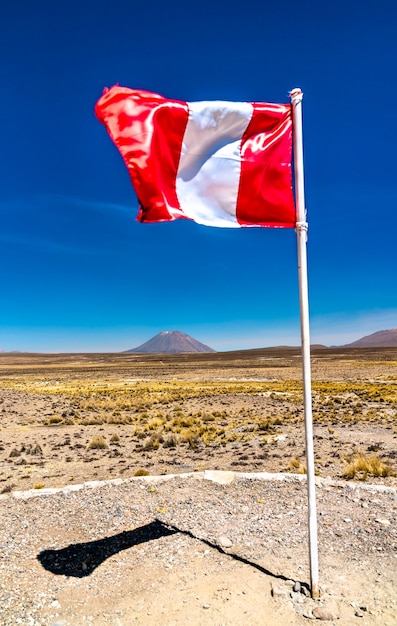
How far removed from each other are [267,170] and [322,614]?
194 inches

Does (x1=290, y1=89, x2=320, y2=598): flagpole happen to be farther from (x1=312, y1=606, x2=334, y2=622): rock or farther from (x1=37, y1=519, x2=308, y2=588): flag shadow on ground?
(x1=37, y1=519, x2=308, y2=588): flag shadow on ground

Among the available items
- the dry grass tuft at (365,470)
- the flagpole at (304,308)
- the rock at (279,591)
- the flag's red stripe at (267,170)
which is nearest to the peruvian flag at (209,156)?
the flag's red stripe at (267,170)

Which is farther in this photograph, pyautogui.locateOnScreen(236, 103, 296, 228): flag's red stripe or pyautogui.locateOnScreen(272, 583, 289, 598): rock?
pyautogui.locateOnScreen(236, 103, 296, 228): flag's red stripe

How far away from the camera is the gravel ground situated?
15.9 ft

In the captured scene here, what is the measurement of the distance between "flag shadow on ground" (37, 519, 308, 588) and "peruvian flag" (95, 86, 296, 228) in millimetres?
4545

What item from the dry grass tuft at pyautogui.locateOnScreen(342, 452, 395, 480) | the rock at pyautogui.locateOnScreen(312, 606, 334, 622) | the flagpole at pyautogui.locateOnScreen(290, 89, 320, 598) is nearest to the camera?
the rock at pyautogui.locateOnScreen(312, 606, 334, 622)

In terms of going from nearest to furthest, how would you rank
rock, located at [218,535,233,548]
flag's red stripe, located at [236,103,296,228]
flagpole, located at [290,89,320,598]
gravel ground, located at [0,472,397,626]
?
gravel ground, located at [0,472,397,626] < flagpole, located at [290,89,320,598] < flag's red stripe, located at [236,103,296,228] < rock, located at [218,535,233,548]

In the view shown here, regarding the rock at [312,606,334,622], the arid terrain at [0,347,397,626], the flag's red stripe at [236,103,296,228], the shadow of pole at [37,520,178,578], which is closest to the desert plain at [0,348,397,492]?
the arid terrain at [0,347,397,626]

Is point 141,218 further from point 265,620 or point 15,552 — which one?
point 15,552

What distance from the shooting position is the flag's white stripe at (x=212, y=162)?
521 centimetres

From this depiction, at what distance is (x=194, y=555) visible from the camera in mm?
6078

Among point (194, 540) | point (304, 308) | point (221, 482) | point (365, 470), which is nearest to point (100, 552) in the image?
point (194, 540)

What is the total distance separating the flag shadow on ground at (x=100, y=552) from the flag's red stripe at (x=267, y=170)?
4.40 metres

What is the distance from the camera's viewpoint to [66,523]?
7340mm
